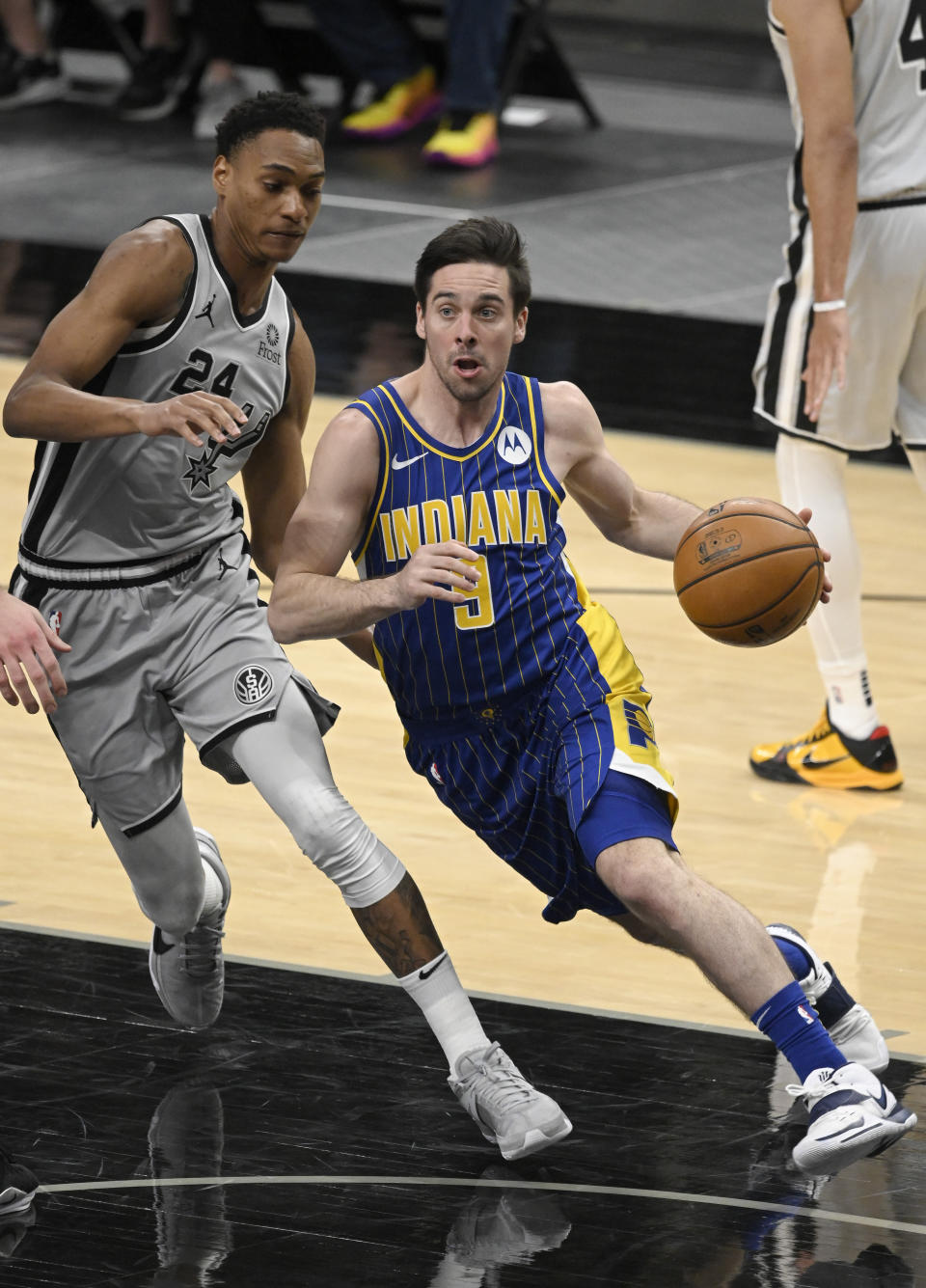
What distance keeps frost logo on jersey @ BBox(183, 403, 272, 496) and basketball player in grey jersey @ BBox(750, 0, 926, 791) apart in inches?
72.0

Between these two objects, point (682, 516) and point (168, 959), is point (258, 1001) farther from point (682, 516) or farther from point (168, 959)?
point (682, 516)

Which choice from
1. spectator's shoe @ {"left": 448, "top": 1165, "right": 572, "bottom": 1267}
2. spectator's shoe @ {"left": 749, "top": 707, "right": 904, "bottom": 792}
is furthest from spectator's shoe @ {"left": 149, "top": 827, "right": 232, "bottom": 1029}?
spectator's shoe @ {"left": 749, "top": 707, "right": 904, "bottom": 792}

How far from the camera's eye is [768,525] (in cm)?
435

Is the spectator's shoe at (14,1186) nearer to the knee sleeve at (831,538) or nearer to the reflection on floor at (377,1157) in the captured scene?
the reflection on floor at (377,1157)

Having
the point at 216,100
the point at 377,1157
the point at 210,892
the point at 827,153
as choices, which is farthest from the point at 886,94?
the point at 216,100

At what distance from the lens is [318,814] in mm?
4016

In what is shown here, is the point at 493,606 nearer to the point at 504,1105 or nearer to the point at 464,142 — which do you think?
the point at 504,1105

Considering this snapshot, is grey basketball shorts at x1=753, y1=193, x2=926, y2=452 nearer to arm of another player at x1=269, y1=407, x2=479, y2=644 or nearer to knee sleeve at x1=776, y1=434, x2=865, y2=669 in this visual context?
knee sleeve at x1=776, y1=434, x2=865, y2=669

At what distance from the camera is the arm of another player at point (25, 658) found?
372cm

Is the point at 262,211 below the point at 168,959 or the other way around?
the other way around

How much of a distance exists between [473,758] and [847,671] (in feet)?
6.61

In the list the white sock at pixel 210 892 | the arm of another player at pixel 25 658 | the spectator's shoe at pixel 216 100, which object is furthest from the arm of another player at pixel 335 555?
the spectator's shoe at pixel 216 100

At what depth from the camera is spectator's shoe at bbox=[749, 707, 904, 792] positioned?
598 cm

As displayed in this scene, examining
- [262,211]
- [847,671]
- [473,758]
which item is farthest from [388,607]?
[847,671]
